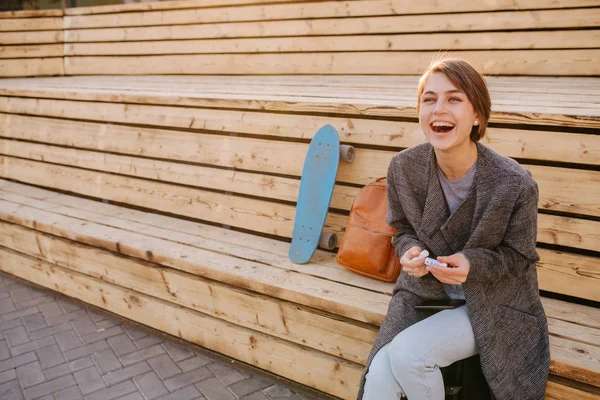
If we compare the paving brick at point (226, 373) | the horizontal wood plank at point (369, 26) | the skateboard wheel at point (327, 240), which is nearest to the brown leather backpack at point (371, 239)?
the skateboard wheel at point (327, 240)

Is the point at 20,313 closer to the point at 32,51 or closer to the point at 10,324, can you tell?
the point at 10,324

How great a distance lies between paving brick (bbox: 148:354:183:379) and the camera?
Answer: 346 cm

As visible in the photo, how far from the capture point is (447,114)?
2113 mm

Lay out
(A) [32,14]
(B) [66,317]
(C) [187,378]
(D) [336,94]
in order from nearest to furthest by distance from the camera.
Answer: (C) [187,378] → (D) [336,94] → (B) [66,317] → (A) [32,14]

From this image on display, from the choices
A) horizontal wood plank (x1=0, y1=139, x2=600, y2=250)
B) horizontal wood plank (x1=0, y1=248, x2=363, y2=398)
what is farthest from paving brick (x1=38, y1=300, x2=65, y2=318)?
horizontal wood plank (x1=0, y1=139, x2=600, y2=250)

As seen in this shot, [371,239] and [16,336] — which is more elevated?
[371,239]

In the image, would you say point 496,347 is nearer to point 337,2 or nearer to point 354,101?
point 354,101

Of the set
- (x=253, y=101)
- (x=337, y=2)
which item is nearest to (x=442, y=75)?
(x=253, y=101)

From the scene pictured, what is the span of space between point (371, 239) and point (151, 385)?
1692 millimetres

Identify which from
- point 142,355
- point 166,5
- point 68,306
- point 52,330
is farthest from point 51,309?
point 166,5

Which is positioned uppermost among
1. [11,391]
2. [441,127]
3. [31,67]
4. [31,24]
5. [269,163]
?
[31,24]

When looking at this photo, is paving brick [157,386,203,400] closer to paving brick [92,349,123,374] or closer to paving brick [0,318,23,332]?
paving brick [92,349,123,374]

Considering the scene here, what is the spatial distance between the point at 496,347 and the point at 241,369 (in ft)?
6.30

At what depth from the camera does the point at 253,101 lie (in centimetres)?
386
